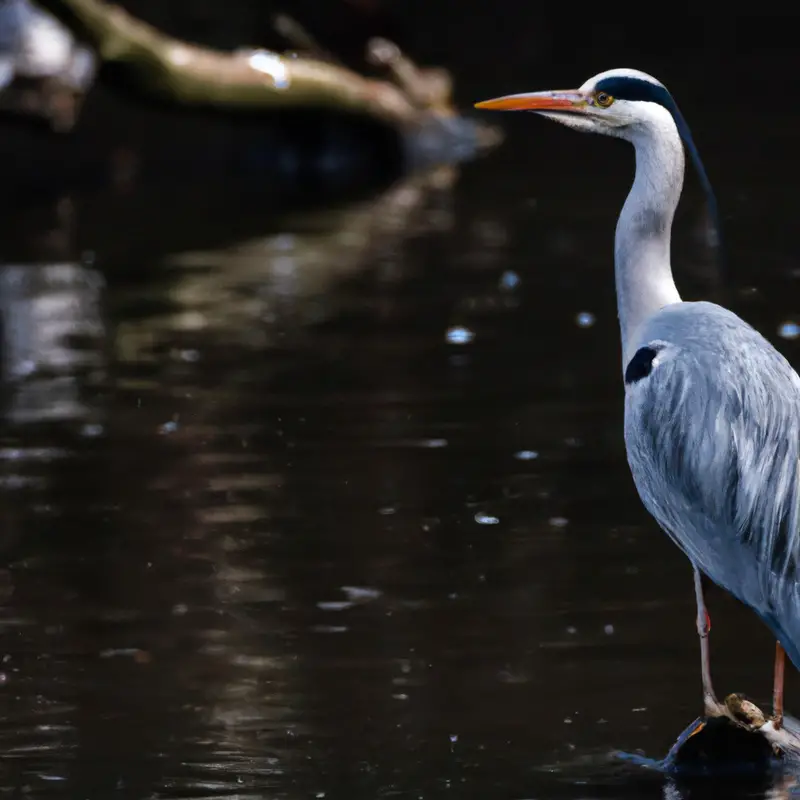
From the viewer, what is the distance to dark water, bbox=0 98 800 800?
249 inches

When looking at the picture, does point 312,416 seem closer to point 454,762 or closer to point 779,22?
point 454,762

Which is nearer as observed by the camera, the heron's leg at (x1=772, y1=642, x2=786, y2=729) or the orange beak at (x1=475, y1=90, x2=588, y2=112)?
the heron's leg at (x1=772, y1=642, x2=786, y2=729)

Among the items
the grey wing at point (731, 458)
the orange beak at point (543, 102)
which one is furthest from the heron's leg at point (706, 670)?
the orange beak at point (543, 102)

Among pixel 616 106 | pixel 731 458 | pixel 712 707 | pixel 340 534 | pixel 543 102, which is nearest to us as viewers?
pixel 731 458

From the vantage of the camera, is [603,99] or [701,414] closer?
[701,414]

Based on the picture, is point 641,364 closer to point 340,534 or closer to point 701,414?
point 701,414

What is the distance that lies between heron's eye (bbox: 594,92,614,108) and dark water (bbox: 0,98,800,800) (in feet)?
5.76

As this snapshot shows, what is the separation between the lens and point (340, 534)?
338 inches

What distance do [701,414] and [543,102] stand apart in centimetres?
120

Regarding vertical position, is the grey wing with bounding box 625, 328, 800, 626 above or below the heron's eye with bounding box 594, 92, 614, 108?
below

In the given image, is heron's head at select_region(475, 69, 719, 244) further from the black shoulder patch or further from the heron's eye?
the black shoulder patch

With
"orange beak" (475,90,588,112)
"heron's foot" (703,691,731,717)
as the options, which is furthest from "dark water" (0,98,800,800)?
"orange beak" (475,90,588,112)

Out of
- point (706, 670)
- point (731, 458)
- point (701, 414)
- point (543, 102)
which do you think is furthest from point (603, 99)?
point (706, 670)

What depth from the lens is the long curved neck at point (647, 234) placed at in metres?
6.42
